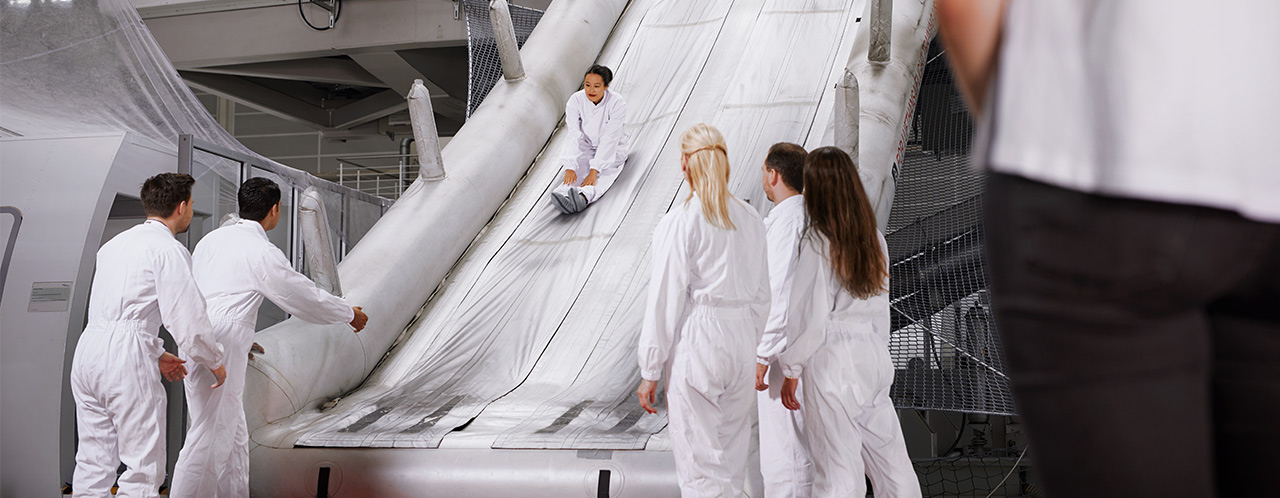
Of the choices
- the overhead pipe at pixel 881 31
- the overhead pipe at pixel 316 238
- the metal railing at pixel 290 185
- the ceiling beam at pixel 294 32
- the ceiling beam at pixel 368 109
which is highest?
the ceiling beam at pixel 294 32

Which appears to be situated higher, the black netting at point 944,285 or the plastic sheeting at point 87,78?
the plastic sheeting at point 87,78

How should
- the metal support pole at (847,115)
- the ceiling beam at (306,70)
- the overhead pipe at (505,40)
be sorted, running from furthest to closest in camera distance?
the ceiling beam at (306,70) → the overhead pipe at (505,40) → the metal support pole at (847,115)

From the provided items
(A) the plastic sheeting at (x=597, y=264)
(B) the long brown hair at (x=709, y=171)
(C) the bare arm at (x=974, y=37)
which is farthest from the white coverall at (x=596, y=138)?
(C) the bare arm at (x=974, y=37)

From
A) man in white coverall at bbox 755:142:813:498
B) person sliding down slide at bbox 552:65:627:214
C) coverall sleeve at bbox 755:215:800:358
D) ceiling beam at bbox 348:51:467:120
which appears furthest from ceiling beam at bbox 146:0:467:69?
coverall sleeve at bbox 755:215:800:358

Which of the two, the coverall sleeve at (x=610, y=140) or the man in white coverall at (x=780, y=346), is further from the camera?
the coverall sleeve at (x=610, y=140)

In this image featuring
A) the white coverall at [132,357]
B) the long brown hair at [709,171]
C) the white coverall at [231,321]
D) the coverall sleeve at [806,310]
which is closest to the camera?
the coverall sleeve at [806,310]

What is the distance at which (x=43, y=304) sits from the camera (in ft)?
13.9

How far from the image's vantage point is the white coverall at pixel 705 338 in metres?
3.30

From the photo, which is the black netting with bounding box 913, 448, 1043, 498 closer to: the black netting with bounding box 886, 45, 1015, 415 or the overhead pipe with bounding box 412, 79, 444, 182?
the black netting with bounding box 886, 45, 1015, 415

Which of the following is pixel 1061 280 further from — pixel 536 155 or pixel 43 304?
pixel 536 155

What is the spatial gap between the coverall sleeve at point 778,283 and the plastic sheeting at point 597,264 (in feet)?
2.16

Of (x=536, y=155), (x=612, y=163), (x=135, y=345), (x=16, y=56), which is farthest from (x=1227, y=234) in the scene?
(x=536, y=155)

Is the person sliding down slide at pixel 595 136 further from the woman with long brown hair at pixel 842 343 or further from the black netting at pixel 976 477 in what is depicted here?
the woman with long brown hair at pixel 842 343

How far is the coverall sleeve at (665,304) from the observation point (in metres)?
3.32
